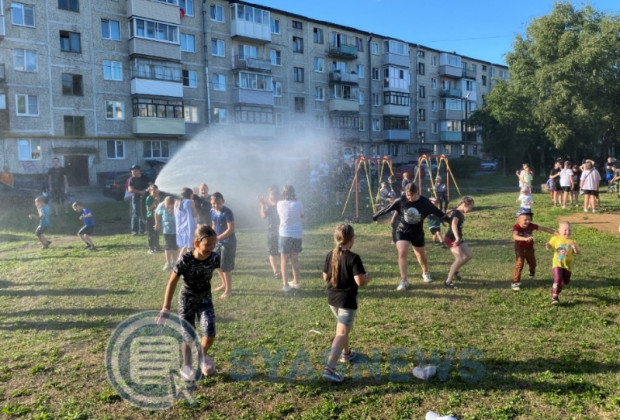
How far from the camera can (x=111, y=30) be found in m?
35.8

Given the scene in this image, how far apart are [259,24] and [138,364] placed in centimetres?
4195

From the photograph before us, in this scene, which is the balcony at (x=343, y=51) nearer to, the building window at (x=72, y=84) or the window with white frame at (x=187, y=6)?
the window with white frame at (x=187, y=6)

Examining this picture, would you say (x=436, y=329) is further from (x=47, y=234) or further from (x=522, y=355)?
(x=47, y=234)

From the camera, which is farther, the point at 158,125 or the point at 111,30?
the point at 158,125

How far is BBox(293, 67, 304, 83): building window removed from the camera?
47428 mm

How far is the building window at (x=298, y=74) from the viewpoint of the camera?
156ft

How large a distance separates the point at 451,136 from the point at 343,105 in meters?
19.9

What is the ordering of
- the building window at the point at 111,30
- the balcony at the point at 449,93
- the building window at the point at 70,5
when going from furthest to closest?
the balcony at the point at 449,93 → the building window at the point at 111,30 → the building window at the point at 70,5

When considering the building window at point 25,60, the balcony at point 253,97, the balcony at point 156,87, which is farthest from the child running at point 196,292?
the balcony at point 253,97

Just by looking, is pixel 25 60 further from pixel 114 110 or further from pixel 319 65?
pixel 319 65

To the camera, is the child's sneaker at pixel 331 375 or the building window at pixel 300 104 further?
the building window at pixel 300 104

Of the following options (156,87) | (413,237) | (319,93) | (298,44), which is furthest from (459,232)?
(319,93)

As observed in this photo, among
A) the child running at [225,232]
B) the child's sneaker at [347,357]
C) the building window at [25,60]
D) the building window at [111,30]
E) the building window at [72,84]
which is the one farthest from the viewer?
the building window at [111,30]

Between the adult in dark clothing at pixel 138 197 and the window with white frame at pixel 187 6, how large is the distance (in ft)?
99.4
